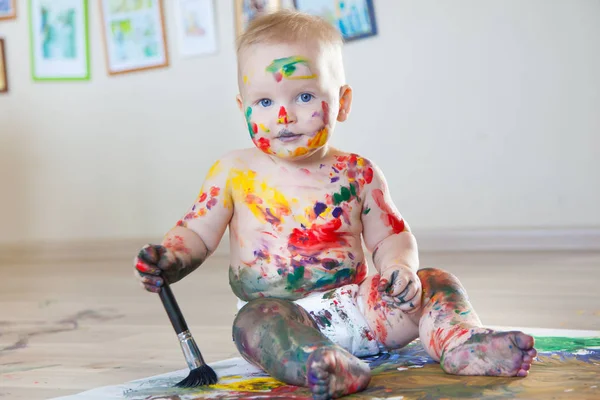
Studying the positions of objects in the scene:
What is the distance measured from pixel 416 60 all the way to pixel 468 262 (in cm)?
79

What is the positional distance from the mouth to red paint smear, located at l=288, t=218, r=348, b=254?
0.43 feet

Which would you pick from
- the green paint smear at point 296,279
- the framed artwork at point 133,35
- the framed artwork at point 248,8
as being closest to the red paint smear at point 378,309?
the green paint smear at point 296,279

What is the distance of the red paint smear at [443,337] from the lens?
1055 millimetres

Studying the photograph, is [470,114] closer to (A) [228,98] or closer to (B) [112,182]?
(A) [228,98]

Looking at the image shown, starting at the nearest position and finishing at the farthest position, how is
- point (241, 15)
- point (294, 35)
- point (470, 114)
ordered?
point (294, 35), point (470, 114), point (241, 15)

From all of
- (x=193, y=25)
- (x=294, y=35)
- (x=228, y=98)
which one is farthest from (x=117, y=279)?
(x=294, y=35)

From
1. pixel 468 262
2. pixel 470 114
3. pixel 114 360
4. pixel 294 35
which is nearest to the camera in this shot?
pixel 294 35

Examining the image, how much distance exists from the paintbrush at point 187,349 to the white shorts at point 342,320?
0.59 ft

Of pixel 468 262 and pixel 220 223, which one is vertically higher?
pixel 220 223

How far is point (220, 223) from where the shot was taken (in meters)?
1.26

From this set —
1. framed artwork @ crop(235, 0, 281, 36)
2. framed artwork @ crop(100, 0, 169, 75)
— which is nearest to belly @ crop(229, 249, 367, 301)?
framed artwork @ crop(235, 0, 281, 36)

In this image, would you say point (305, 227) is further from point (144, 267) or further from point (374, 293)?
point (144, 267)

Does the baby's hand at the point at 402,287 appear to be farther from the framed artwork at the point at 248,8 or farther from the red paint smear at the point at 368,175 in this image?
the framed artwork at the point at 248,8

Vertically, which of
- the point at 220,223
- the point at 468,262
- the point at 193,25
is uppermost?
the point at 193,25
